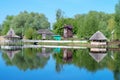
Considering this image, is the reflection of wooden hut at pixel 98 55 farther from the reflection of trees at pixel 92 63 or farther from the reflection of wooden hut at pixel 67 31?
the reflection of wooden hut at pixel 67 31

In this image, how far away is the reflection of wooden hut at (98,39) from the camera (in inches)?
2501

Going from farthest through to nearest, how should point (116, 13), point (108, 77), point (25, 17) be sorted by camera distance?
1. point (25, 17)
2. point (116, 13)
3. point (108, 77)

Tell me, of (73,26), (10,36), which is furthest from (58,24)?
(10,36)

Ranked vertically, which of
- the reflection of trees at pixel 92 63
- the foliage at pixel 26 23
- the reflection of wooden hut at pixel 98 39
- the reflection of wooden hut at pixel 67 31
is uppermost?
the foliage at pixel 26 23

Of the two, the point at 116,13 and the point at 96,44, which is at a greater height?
the point at 116,13

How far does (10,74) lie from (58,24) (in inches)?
2833

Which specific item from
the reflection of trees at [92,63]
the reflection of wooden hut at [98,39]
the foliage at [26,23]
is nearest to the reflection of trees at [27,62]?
the reflection of trees at [92,63]

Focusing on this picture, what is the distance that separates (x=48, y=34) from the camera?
92.7 m

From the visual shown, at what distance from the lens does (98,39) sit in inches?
2507

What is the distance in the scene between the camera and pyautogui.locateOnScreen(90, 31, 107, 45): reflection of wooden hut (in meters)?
63.5

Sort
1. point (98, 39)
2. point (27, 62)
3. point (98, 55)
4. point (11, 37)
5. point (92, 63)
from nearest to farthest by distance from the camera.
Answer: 1. point (92, 63)
2. point (27, 62)
3. point (98, 55)
4. point (98, 39)
5. point (11, 37)

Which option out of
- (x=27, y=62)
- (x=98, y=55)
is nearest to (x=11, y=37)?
(x=98, y=55)

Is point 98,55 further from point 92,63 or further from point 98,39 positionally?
point 98,39

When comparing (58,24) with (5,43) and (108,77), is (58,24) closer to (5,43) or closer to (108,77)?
(5,43)
